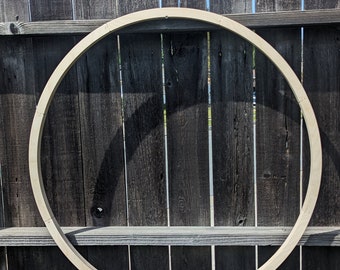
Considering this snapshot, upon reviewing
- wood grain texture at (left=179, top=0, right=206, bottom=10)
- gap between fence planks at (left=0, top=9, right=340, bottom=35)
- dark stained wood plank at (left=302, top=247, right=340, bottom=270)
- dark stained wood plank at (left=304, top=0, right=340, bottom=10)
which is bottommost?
dark stained wood plank at (left=302, top=247, right=340, bottom=270)

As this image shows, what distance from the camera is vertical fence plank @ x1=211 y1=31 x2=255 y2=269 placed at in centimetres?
140

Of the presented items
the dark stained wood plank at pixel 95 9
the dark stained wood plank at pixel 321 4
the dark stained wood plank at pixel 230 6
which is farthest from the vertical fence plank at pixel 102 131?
the dark stained wood plank at pixel 321 4

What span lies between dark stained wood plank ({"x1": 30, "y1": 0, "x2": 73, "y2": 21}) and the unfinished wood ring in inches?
7.8

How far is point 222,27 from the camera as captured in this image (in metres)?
1.26

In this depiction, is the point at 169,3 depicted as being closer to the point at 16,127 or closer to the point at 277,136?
the point at 277,136

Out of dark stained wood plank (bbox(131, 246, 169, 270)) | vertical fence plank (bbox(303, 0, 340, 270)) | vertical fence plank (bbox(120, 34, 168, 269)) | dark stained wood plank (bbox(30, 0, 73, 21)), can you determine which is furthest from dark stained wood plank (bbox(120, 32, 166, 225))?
vertical fence plank (bbox(303, 0, 340, 270))

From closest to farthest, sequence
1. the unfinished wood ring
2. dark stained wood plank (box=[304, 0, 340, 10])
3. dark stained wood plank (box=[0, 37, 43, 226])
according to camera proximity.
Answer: the unfinished wood ring < dark stained wood plank (box=[304, 0, 340, 10]) < dark stained wood plank (box=[0, 37, 43, 226])

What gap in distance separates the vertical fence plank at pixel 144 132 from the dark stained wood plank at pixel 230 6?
225 millimetres

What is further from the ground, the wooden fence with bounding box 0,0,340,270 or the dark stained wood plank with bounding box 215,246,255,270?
the wooden fence with bounding box 0,0,340,270

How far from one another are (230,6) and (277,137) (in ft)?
1.60

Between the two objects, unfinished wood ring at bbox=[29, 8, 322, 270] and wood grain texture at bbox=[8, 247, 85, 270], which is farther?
wood grain texture at bbox=[8, 247, 85, 270]

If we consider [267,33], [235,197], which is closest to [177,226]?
[235,197]

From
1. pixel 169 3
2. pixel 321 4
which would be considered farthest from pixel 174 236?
pixel 321 4

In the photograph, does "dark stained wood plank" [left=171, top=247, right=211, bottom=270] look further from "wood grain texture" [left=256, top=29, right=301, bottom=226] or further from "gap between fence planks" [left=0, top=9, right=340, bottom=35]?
"gap between fence planks" [left=0, top=9, right=340, bottom=35]
